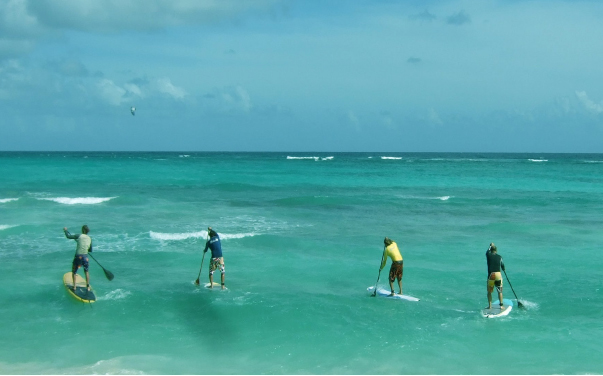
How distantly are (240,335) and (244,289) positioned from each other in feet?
9.80

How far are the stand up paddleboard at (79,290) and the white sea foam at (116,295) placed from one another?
0.34 metres

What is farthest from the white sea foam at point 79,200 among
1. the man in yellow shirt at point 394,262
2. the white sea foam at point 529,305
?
the white sea foam at point 529,305

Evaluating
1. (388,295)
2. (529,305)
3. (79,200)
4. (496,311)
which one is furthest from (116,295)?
(79,200)

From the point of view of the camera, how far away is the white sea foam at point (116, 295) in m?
13.3

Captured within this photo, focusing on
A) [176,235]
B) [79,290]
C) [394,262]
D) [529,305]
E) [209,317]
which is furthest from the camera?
[176,235]

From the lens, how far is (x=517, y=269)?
A: 16438 mm

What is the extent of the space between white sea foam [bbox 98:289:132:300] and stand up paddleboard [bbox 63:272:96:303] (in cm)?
34

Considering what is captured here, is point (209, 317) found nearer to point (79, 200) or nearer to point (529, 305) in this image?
point (529, 305)

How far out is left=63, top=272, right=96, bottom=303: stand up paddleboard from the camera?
12.9m

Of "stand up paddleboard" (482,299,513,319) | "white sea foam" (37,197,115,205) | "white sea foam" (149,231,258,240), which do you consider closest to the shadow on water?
"stand up paddleboard" (482,299,513,319)

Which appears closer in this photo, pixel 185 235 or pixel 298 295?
pixel 298 295

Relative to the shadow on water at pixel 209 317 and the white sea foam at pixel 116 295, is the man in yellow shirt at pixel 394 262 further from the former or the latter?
the white sea foam at pixel 116 295

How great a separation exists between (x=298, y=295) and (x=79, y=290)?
208 inches

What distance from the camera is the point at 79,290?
1341cm
